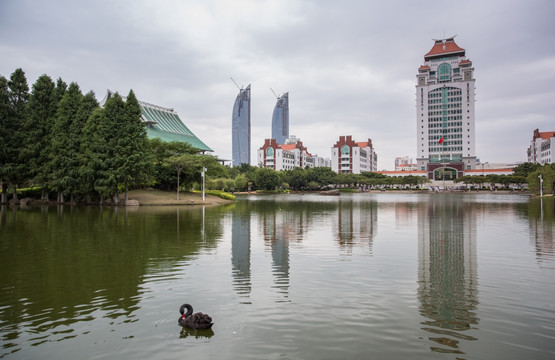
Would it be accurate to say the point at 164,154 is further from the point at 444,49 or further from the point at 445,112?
the point at 444,49

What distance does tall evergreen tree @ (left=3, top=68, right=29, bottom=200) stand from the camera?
4112 cm

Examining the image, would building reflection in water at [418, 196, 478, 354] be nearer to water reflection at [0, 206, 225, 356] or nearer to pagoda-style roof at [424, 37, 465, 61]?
water reflection at [0, 206, 225, 356]

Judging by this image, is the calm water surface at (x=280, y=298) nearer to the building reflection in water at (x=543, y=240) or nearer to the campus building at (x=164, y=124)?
the building reflection in water at (x=543, y=240)

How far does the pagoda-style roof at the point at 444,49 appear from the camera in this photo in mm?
138750

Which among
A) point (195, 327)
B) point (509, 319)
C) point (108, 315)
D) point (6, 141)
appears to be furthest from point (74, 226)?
point (6, 141)

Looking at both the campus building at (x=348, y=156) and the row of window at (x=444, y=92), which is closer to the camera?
the row of window at (x=444, y=92)

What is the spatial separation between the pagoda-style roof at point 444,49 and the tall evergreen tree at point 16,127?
13684 centimetres

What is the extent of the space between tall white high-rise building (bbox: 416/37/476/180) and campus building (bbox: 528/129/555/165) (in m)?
18.3

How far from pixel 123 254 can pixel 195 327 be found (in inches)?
292

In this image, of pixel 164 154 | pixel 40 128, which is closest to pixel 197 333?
pixel 40 128

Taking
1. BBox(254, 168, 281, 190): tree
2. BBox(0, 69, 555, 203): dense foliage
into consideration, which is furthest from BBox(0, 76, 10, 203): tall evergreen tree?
BBox(254, 168, 281, 190): tree

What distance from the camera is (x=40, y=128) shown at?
1661 inches

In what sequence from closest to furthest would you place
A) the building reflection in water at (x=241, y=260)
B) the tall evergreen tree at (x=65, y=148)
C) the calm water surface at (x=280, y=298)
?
the calm water surface at (x=280, y=298) → the building reflection in water at (x=241, y=260) → the tall evergreen tree at (x=65, y=148)

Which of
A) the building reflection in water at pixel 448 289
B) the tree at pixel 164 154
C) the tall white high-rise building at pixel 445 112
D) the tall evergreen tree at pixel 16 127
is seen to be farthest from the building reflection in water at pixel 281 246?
the tall white high-rise building at pixel 445 112
